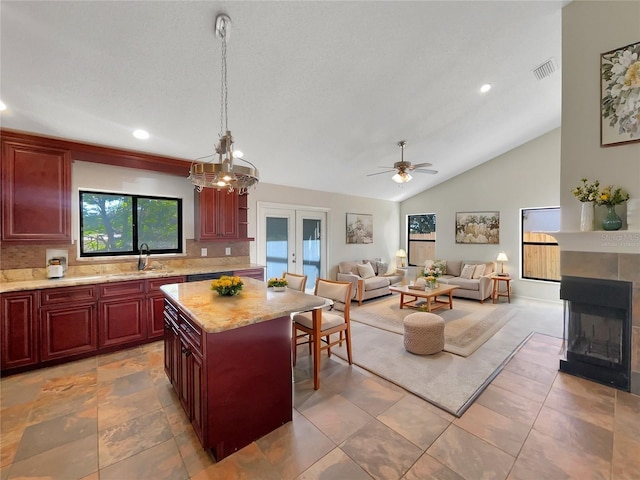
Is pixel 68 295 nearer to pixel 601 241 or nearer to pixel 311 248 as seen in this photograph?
pixel 311 248

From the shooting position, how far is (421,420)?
2.13 metres

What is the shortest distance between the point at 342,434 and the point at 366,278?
4.34m

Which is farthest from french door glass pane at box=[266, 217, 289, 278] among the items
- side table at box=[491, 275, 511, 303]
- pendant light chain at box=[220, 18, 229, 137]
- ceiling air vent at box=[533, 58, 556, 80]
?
ceiling air vent at box=[533, 58, 556, 80]

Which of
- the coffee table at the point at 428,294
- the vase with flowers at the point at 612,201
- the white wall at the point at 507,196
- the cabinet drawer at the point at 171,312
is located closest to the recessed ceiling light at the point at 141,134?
the cabinet drawer at the point at 171,312

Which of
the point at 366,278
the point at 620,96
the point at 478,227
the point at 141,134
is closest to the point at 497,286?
the point at 478,227

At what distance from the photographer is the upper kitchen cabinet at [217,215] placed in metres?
4.30

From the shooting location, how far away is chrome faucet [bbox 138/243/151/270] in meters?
3.84

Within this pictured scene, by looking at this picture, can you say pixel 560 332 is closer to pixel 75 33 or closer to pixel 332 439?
pixel 332 439

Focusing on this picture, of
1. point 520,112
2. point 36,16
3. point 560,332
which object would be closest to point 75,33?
point 36,16

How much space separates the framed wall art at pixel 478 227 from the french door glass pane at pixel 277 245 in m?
4.44

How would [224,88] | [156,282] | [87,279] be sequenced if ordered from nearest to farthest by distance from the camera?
[224,88]
[87,279]
[156,282]

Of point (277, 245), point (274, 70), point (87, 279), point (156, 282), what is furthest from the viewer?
point (277, 245)

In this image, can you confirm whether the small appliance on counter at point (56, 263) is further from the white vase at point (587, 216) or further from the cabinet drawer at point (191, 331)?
the white vase at point (587, 216)

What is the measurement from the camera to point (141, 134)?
3.29 metres
